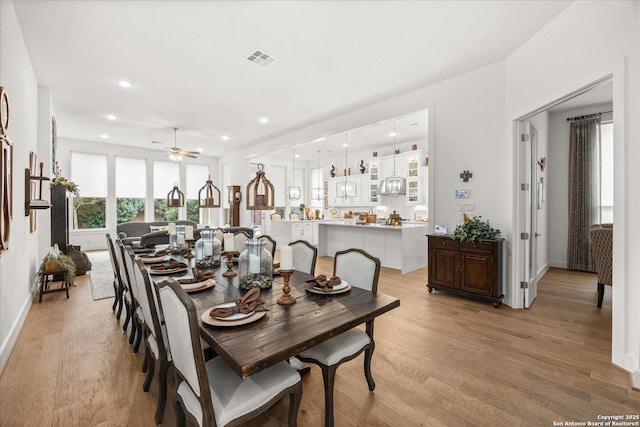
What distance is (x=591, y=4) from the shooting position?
95.2 inches

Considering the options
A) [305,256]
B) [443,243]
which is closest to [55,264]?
[305,256]

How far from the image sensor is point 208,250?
9.22 ft

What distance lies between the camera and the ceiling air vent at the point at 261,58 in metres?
3.36

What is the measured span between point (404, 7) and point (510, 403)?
3.22 metres

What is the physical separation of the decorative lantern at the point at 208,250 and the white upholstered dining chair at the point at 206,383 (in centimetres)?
132

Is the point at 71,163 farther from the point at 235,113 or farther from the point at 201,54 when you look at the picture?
the point at 201,54

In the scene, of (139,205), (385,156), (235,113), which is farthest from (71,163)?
(385,156)

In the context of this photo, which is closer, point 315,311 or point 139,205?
point 315,311

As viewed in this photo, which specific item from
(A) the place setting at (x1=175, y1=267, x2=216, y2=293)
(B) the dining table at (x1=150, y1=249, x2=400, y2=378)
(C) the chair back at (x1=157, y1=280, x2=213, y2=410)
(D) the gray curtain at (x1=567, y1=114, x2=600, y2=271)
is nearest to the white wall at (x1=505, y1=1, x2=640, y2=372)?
(B) the dining table at (x1=150, y1=249, x2=400, y2=378)

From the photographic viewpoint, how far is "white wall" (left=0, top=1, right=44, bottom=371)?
2.46 metres

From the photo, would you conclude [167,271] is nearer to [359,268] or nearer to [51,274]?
[359,268]

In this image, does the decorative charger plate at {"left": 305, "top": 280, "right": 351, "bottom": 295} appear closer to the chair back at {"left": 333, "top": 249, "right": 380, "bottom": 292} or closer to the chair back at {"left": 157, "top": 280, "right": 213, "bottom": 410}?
the chair back at {"left": 333, "top": 249, "right": 380, "bottom": 292}

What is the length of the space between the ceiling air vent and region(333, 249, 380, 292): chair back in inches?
100.0

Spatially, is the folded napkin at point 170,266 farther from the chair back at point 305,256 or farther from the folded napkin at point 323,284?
the folded napkin at point 323,284
